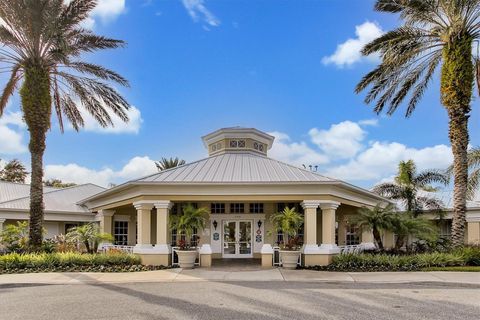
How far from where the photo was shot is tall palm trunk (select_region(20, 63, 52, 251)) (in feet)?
59.8

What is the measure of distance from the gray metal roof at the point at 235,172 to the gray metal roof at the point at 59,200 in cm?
957

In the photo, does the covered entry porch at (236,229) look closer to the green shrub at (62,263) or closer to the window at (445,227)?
the green shrub at (62,263)

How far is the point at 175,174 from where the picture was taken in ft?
63.2

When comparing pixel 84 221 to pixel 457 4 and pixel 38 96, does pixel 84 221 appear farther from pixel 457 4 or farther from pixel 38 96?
pixel 457 4

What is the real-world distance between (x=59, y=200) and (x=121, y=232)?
523 centimetres

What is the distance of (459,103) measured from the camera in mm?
17531

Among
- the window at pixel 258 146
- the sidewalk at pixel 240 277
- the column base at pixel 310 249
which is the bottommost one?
the sidewalk at pixel 240 277

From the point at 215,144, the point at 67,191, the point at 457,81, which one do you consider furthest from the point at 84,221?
the point at 457,81

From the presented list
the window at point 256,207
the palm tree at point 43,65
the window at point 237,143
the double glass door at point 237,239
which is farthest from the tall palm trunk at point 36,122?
the window at point 256,207

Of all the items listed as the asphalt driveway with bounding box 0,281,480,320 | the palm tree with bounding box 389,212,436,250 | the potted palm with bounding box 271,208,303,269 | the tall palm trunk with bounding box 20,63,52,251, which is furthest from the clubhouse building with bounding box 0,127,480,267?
the asphalt driveway with bounding box 0,281,480,320

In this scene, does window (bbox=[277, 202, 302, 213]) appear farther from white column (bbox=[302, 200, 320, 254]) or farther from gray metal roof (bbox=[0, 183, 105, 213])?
gray metal roof (bbox=[0, 183, 105, 213])

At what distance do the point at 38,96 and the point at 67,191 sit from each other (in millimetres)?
12424

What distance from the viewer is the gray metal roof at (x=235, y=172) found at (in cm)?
1839

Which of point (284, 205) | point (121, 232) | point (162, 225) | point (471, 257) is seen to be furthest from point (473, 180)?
point (121, 232)
